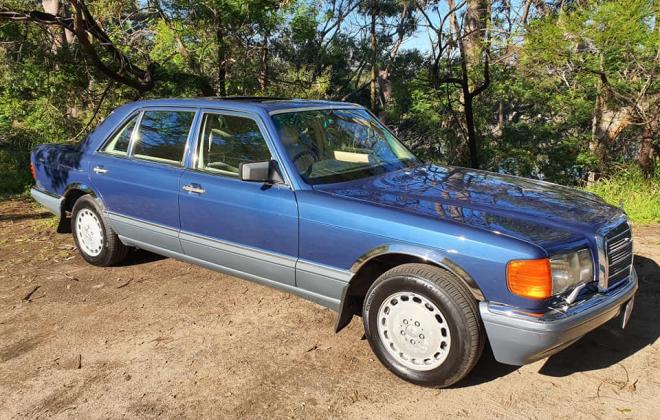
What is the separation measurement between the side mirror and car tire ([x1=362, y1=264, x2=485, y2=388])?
1.00 m

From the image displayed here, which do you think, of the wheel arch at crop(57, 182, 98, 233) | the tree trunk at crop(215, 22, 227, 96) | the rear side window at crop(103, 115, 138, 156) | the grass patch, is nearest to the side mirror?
the rear side window at crop(103, 115, 138, 156)

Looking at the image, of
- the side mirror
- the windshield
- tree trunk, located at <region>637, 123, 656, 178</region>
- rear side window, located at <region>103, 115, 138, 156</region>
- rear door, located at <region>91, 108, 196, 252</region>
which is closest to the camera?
the side mirror

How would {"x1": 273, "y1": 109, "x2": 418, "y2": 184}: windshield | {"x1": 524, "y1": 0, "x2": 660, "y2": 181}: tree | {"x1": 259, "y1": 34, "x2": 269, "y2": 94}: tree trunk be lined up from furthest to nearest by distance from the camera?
{"x1": 259, "y1": 34, "x2": 269, "y2": 94}: tree trunk < {"x1": 524, "y1": 0, "x2": 660, "y2": 181}: tree < {"x1": 273, "y1": 109, "x2": 418, "y2": 184}: windshield

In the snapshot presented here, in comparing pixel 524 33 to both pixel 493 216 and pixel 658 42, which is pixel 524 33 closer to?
pixel 658 42

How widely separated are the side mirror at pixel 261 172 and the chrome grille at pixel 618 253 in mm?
2036

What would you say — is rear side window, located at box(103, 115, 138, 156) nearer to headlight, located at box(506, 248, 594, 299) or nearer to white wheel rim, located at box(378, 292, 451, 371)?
white wheel rim, located at box(378, 292, 451, 371)

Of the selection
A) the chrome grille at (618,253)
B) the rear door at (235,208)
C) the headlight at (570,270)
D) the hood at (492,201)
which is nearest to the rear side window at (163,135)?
the rear door at (235,208)

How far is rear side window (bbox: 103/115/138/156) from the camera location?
4.88m

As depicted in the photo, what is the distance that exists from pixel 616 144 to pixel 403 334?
11.7m

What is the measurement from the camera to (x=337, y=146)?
13.5 ft

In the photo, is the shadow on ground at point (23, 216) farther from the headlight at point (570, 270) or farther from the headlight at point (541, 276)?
the headlight at point (570, 270)

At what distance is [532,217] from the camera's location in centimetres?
316

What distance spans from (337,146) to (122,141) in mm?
2078

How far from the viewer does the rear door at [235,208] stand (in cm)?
368
